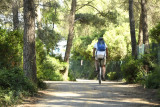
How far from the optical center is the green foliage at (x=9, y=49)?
55.9 ft

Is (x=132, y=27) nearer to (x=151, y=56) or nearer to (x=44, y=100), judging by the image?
(x=151, y=56)

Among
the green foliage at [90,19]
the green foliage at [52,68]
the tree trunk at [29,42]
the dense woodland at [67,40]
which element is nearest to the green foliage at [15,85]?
the dense woodland at [67,40]

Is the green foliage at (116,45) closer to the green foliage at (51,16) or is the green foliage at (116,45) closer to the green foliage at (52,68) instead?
the green foliage at (51,16)

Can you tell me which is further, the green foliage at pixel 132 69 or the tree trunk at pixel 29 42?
the green foliage at pixel 132 69

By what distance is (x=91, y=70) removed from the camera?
4803 cm

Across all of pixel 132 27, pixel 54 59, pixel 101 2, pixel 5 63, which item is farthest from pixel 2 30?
pixel 101 2

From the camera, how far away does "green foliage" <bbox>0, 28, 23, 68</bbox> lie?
1703 centimetres

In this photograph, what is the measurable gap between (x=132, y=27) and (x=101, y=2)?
13.1 m

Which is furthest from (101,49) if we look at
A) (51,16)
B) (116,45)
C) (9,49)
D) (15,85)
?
(116,45)

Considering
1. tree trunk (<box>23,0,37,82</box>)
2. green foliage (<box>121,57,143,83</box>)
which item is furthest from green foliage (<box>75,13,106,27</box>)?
tree trunk (<box>23,0,37,82</box>)

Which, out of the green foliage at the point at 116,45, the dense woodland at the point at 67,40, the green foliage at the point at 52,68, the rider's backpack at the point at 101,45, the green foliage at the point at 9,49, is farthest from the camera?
the green foliage at the point at 116,45

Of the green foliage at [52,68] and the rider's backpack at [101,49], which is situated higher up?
the rider's backpack at [101,49]

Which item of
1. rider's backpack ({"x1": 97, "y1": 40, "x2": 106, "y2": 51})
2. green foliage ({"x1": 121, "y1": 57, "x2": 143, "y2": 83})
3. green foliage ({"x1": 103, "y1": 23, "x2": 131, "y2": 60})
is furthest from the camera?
green foliage ({"x1": 103, "y1": 23, "x2": 131, "y2": 60})

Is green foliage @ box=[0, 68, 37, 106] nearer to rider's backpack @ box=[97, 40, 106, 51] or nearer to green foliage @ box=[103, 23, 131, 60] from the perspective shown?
rider's backpack @ box=[97, 40, 106, 51]
